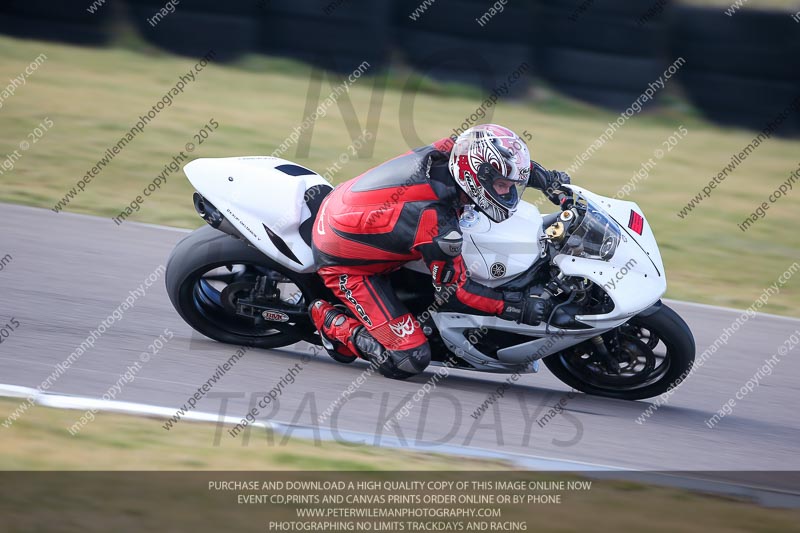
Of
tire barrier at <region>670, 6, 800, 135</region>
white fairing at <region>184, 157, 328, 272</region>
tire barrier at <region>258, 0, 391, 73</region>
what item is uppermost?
tire barrier at <region>670, 6, 800, 135</region>

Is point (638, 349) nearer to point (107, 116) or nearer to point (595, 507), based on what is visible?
point (595, 507)

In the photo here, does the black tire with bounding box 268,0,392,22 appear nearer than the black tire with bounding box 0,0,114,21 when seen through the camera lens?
Yes

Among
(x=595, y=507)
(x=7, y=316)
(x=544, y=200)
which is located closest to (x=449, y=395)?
(x=595, y=507)

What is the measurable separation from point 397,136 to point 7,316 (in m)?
6.69

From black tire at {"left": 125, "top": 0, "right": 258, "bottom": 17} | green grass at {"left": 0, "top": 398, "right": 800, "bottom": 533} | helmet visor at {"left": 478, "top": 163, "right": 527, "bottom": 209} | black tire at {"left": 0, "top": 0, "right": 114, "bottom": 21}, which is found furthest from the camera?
black tire at {"left": 0, "top": 0, "right": 114, "bottom": 21}

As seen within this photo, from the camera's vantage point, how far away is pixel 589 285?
17.0 feet

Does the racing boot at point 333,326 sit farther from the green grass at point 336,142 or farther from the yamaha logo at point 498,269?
the green grass at point 336,142

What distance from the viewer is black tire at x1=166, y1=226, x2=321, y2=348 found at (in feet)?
18.2

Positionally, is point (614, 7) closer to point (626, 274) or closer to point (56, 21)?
point (56, 21)

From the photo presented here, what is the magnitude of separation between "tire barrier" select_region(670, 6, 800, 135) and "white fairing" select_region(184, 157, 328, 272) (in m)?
8.02

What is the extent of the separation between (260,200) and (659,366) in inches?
98.5

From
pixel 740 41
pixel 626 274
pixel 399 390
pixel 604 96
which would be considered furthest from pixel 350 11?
pixel 626 274

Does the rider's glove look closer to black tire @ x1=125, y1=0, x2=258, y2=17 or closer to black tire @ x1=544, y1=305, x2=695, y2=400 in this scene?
black tire @ x1=544, y1=305, x2=695, y2=400

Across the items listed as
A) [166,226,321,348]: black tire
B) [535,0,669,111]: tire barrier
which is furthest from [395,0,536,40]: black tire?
[166,226,321,348]: black tire
